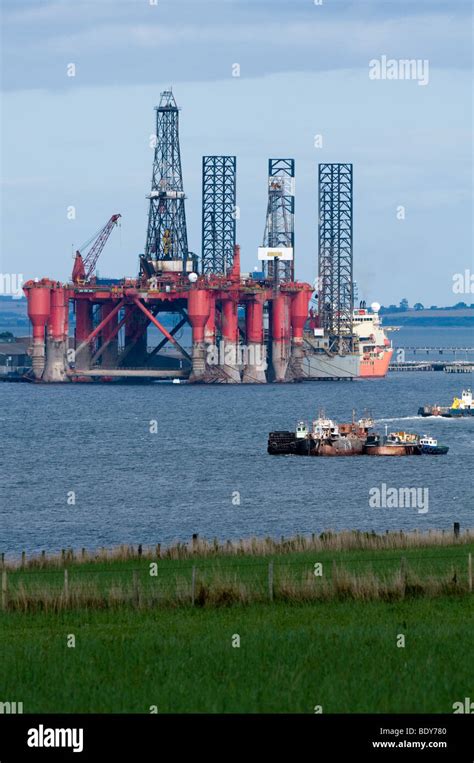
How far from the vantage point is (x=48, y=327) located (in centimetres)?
17850

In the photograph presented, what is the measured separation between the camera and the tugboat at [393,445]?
99.1m

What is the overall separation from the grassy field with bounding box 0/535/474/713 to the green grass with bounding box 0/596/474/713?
0.03 meters

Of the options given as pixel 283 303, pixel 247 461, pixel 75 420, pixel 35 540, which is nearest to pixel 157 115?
pixel 283 303

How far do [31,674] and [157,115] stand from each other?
166 metres

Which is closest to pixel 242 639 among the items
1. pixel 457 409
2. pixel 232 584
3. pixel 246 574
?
pixel 232 584

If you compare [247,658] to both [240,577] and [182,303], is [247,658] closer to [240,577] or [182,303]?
[240,577]

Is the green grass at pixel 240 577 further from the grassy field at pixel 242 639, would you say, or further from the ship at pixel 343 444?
the ship at pixel 343 444

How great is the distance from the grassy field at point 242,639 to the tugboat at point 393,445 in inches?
2200

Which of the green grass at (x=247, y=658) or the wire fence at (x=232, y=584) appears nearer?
the green grass at (x=247, y=658)

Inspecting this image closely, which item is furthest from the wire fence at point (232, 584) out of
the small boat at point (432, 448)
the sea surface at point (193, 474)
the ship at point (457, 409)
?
the ship at point (457, 409)

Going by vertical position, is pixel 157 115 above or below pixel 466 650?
above

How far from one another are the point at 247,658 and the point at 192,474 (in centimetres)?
5956

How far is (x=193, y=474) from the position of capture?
87688 millimetres
